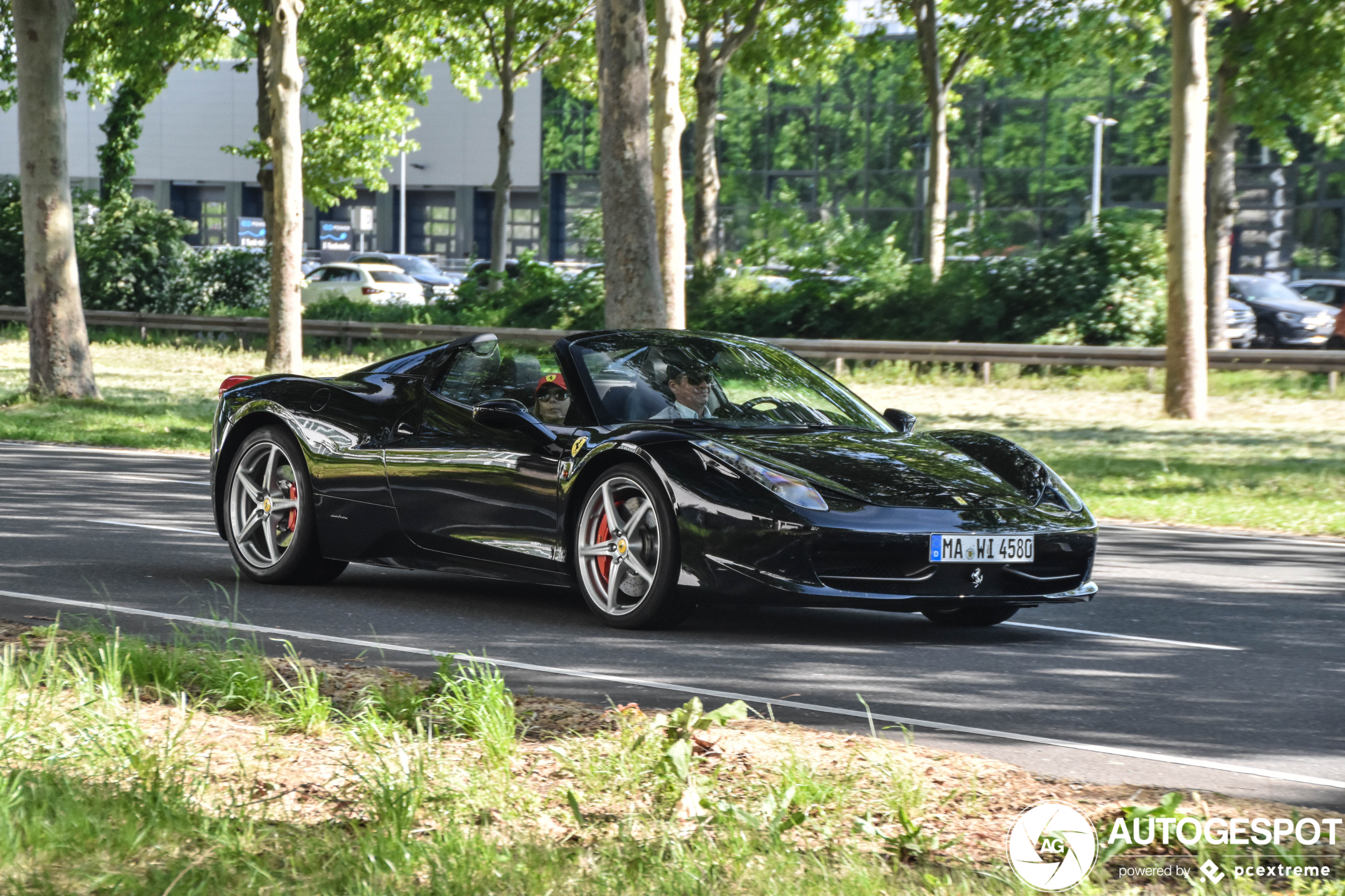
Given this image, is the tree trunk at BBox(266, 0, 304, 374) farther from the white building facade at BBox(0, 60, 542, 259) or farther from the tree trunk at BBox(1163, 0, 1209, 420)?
the white building facade at BBox(0, 60, 542, 259)

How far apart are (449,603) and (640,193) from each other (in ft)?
30.2

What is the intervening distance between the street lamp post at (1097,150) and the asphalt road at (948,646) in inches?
1523

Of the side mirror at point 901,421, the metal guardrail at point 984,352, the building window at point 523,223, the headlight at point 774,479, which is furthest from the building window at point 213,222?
the headlight at point 774,479

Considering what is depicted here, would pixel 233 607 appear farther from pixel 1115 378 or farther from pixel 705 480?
pixel 1115 378

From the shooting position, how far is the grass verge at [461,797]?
356 cm

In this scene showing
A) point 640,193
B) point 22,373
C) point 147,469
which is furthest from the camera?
point 22,373

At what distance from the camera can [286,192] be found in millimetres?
23422

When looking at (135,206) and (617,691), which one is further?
(135,206)

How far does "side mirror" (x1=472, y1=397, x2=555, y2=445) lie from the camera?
24.3ft

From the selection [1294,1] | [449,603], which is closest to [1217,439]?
[1294,1]

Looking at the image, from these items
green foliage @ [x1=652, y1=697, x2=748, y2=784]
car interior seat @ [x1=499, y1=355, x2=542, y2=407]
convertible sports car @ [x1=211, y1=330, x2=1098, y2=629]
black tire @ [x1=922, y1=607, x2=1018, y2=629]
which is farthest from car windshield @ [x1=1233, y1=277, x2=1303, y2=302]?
green foliage @ [x1=652, y1=697, x2=748, y2=784]

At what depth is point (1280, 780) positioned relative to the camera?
15.7 ft

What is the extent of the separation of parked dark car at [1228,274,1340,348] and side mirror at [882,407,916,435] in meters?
26.0

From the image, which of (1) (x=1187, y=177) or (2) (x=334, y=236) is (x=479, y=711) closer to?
(1) (x=1187, y=177)
